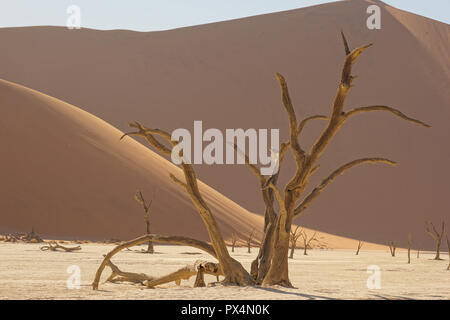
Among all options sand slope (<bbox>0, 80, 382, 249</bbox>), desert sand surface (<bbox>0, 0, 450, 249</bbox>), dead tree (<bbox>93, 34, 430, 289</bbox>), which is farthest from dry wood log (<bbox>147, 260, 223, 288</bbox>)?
desert sand surface (<bbox>0, 0, 450, 249</bbox>)

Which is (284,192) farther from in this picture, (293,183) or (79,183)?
(79,183)

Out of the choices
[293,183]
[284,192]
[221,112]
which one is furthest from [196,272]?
[221,112]

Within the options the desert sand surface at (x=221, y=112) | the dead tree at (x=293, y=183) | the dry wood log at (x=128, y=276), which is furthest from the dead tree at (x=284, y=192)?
the desert sand surface at (x=221, y=112)

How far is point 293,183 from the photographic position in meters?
9.98

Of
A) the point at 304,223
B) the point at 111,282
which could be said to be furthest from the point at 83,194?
the point at 111,282

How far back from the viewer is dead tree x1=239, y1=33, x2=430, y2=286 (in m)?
9.64

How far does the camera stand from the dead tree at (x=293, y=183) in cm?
964

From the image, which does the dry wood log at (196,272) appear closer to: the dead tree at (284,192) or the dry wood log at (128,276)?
the dead tree at (284,192)

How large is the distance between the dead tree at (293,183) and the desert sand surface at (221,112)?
27.4 m

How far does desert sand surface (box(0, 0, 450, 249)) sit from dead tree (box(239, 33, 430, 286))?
2743cm

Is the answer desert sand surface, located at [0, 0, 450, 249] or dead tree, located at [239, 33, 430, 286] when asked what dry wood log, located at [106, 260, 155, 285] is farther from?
desert sand surface, located at [0, 0, 450, 249]

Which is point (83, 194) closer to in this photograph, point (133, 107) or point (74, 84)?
point (133, 107)

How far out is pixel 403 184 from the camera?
60000 mm

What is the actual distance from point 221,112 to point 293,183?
5890 centimetres
